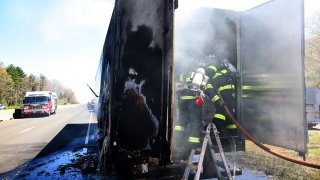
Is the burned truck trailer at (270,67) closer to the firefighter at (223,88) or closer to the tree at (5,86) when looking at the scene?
the firefighter at (223,88)

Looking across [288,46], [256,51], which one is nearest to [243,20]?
[256,51]

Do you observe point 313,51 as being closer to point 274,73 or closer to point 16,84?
point 274,73

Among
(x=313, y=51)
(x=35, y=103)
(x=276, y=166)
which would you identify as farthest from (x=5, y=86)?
(x=276, y=166)

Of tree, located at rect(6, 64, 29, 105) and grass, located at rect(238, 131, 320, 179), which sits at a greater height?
tree, located at rect(6, 64, 29, 105)

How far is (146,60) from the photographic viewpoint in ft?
11.2

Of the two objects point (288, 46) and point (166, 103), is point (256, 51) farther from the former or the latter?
point (166, 103)

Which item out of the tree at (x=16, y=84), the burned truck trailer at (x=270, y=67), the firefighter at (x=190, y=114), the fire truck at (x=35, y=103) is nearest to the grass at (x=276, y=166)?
the burned truck trailer at (x=270, y=67)

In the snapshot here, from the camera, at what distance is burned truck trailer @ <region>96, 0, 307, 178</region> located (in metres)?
3.33

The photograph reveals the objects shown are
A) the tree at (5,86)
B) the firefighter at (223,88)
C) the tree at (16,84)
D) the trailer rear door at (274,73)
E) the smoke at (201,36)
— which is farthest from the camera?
the tree at (16,84)

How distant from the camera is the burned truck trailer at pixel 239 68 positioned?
333 cm

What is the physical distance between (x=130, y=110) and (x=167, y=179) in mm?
1048

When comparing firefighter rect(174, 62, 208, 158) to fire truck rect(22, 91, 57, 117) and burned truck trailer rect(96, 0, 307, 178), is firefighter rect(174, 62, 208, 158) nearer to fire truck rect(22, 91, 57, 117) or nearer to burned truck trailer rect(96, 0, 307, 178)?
burned truck trailer rect(96, 0, 307, 178)

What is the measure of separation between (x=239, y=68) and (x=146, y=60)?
2526 mm

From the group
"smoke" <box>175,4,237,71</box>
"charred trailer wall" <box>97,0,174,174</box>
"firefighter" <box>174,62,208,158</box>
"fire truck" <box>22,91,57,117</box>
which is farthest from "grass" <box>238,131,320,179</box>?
"fire truck" <box>22,91,57,117</box>
